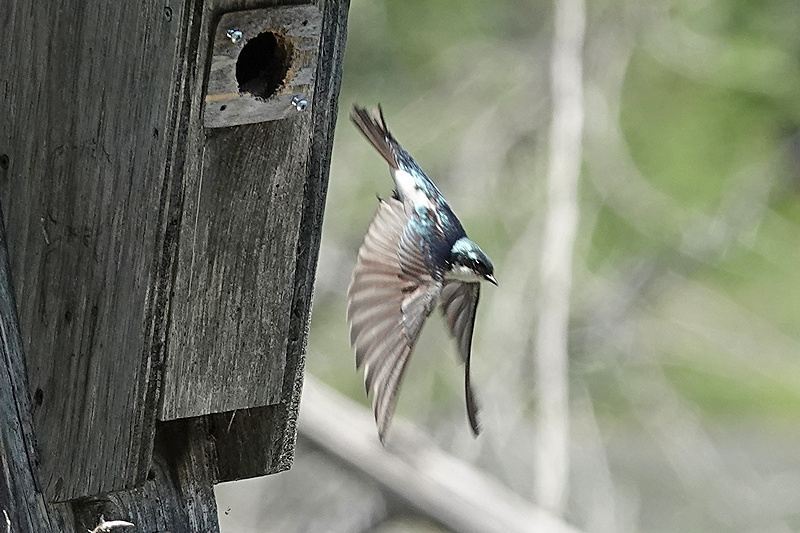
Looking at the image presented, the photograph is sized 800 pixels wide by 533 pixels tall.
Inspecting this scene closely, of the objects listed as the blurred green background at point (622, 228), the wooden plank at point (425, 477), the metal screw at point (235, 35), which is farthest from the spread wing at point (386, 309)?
the blurred green background at point (622, 228)

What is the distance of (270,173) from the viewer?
5.62 ft

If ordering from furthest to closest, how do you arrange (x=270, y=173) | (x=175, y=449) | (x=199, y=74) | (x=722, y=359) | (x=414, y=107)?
(x=722, y=359), (x=414, y=107), (x=175, y=449), (x=270, y=173), (x=199, y=74)

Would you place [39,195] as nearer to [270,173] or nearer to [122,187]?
[122,187]

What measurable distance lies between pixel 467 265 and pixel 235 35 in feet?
2.28

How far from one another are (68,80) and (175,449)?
24.9 inches

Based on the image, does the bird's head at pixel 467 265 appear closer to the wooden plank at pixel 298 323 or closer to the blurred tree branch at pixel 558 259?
the wooden plank at pixel 298 323

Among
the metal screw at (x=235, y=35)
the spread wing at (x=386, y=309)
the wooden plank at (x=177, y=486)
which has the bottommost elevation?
the wooden plank at (x=177, y=486)

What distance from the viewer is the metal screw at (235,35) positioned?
161cm

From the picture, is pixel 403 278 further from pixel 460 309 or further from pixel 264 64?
pixel 264 64

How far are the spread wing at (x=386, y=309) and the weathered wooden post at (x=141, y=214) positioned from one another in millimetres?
214

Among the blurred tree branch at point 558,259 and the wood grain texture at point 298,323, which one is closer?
the wood grain texture at point 298,323

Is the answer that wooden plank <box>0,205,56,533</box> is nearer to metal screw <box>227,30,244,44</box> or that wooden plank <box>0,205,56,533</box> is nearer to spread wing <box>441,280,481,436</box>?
metal screw <box>227,30,244,44</box>

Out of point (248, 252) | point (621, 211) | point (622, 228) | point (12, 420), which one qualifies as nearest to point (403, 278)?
point (248, 252)

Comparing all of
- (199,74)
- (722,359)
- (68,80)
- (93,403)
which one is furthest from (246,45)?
(722,359)
